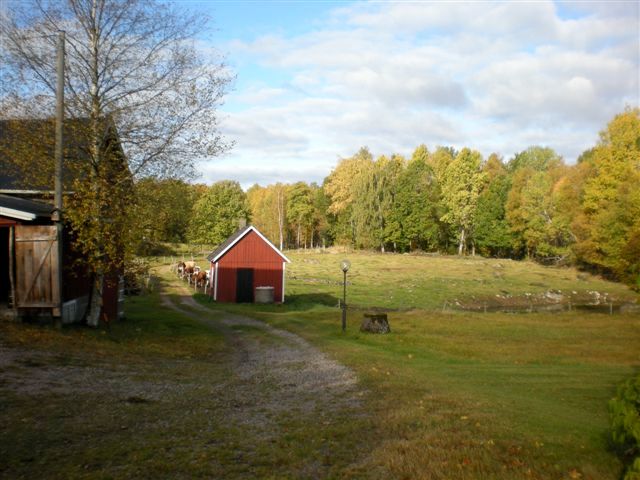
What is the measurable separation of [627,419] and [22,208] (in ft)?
52.7

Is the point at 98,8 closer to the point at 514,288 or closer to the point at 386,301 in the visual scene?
the point at 386,301

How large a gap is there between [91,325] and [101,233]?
374cm

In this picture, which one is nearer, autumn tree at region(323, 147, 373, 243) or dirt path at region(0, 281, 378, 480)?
dirt path at region(0, 281, 378, 480)

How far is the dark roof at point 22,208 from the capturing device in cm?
1571

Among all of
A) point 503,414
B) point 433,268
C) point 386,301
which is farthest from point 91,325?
point 433,268

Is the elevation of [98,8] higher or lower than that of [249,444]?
higher

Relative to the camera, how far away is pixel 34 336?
15000mm

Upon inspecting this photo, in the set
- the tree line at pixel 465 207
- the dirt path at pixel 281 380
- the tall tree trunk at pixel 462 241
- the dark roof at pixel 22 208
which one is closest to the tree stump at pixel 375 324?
the dirt path at pixel 281 380

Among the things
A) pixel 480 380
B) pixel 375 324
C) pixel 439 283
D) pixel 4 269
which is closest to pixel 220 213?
pixel 439 283

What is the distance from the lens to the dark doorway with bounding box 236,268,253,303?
38469 millimetres

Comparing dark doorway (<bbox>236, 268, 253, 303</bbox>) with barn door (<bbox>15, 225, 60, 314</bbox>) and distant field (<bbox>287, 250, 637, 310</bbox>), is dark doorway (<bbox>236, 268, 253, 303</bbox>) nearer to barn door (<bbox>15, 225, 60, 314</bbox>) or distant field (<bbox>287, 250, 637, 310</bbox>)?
distant field (<bbox>287, 250, 637, 310</bbox>)

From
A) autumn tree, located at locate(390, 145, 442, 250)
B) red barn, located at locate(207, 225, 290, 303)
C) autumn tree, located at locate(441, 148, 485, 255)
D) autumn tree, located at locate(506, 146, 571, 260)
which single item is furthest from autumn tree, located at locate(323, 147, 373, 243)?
red barn, located at locate(207, 225, 290, 303)

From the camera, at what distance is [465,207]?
276ft

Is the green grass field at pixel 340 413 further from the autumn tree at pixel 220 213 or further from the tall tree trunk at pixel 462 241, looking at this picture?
the tall tree trunk at pixel 462 241
